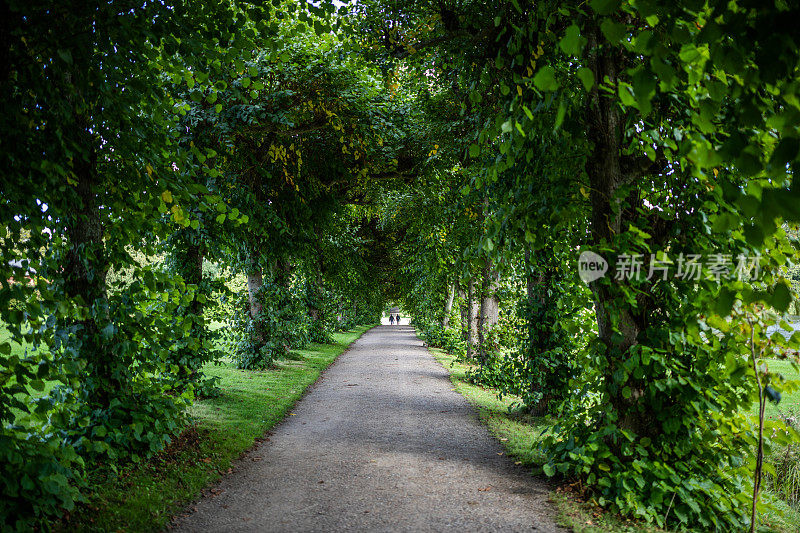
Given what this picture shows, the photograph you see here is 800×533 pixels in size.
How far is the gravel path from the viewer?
4445 mm

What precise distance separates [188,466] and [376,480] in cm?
207

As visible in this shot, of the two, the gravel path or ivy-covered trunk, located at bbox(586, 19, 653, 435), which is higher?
ivy-covered trunk, located at bbox(586, 19, 653, 435)

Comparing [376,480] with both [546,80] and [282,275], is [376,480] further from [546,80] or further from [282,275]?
[282,275]

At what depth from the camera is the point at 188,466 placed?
551 centimetres

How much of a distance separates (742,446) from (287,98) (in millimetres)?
→ 9210

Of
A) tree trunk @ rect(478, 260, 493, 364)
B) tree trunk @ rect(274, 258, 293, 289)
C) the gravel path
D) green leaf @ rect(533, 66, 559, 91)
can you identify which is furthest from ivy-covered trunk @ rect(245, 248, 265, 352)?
green leaf @ rect(533, 66, 559, 91)

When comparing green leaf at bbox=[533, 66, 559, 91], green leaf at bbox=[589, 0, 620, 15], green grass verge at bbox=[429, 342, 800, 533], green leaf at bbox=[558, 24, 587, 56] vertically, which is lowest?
green grass verge at bbox=[429, 342, 800, 533]

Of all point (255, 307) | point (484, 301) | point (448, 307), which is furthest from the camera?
point (448, 307)

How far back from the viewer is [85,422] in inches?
183

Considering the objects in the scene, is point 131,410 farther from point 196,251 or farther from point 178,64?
point 196,251

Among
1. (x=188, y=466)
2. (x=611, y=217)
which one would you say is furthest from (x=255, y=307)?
(x=611, y=217)

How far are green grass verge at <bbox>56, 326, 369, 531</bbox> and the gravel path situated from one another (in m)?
0.24

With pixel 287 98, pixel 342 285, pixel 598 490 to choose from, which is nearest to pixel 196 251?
pixel 287 98

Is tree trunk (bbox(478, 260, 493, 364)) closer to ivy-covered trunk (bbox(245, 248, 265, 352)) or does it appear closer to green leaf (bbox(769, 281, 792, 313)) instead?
ivy-covered trunk (bbox(245, 248, 265, 352))
